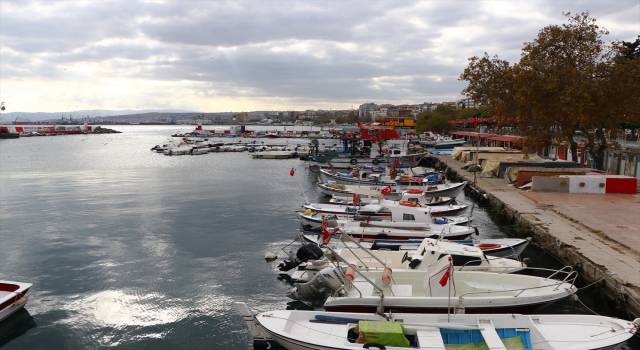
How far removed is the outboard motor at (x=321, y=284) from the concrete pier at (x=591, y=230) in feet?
26.9

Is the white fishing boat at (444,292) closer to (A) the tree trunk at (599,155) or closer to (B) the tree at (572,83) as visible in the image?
(B) the tree at (572,83)

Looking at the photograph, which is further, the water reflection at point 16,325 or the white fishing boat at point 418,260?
the white fishing boat at point 418,260

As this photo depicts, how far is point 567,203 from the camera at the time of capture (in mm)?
24516

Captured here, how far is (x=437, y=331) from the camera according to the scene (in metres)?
9.97

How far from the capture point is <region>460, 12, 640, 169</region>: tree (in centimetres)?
3002

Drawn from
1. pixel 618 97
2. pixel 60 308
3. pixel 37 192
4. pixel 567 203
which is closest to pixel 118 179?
pixel 37 192

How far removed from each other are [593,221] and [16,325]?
23124mm

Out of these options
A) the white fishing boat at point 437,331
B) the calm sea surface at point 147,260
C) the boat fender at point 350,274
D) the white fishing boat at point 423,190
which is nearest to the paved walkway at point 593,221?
the calm sea surface at point 147,260

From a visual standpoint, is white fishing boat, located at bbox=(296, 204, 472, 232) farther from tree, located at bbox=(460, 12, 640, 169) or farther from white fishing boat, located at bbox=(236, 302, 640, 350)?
tree, located at bbox=(460, 12, 640, 169)

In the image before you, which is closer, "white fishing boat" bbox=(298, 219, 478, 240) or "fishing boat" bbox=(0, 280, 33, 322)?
"fishing boat" bbox=(0, 280, 33, 322)

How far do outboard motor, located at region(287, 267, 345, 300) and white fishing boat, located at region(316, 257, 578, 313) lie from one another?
0.45 ft

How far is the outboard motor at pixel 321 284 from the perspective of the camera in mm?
13602

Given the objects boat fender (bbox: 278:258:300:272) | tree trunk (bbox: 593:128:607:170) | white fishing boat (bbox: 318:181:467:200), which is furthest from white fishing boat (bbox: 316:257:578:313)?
tree trunk (bbox: 593:128:607:170)

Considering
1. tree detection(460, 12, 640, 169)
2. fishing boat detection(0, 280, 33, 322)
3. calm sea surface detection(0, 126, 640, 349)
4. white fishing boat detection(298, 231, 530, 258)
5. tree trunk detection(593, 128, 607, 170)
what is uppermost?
tree detection(460, 12, 640, 169)
